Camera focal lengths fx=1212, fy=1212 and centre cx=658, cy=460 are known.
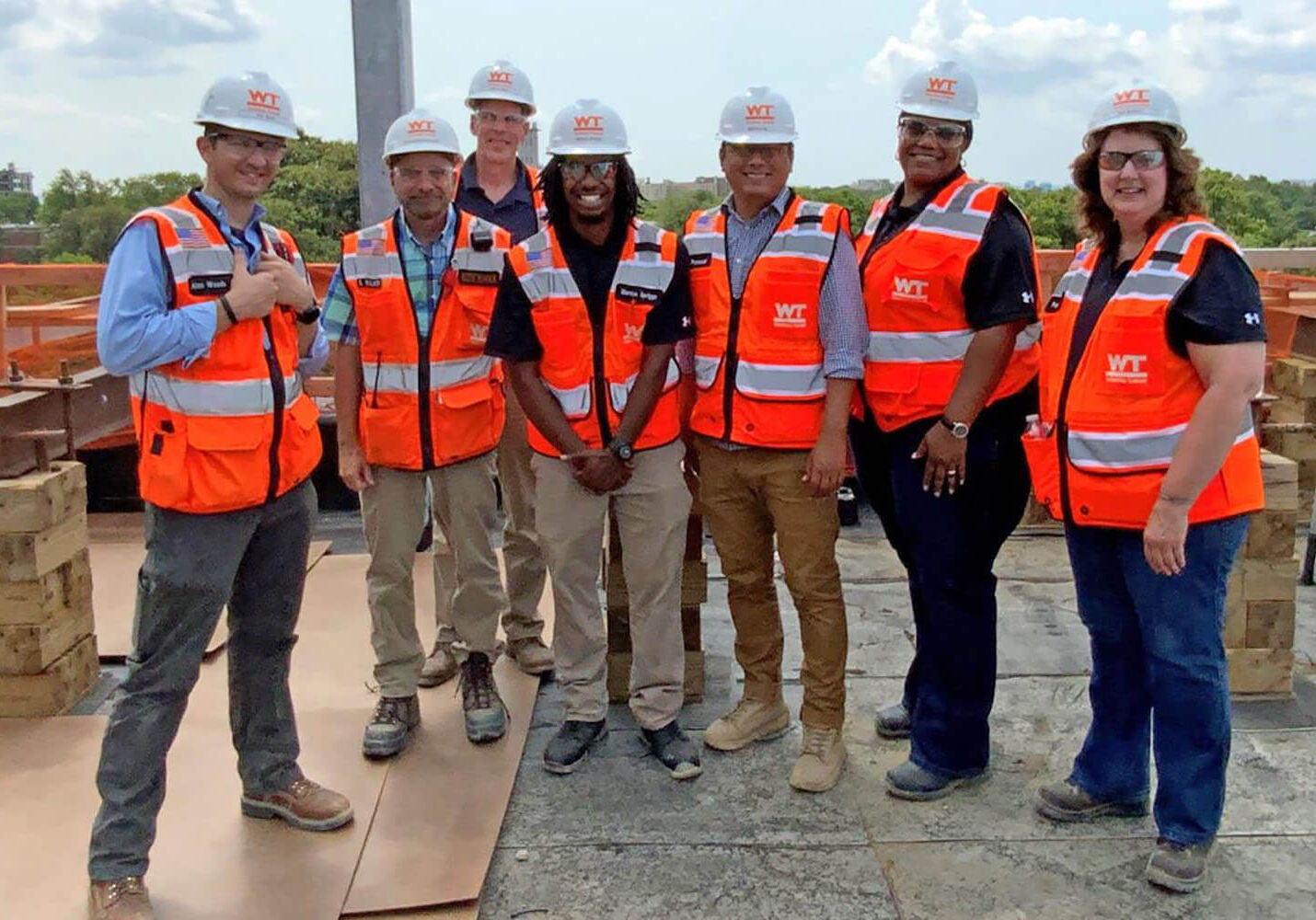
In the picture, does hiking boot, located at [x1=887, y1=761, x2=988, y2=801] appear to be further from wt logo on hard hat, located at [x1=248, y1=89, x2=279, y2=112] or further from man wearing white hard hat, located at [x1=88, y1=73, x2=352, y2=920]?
wt logo on hard hat, located at [x1=248, y1=89, x2=279, y2=112]

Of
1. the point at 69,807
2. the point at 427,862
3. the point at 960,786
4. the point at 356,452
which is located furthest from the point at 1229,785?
the point at 69,807

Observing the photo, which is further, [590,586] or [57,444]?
[57,444]

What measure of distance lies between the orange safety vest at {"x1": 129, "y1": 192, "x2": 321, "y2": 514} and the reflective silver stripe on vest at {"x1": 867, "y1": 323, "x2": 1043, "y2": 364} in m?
1.85

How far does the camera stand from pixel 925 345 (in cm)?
378

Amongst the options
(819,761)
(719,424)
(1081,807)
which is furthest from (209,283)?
(1081,807)

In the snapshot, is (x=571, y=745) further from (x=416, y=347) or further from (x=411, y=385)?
(x=416, y=347)

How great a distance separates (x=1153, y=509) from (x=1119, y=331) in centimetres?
49

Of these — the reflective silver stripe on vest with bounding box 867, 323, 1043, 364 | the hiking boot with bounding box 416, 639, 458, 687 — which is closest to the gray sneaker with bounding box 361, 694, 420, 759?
the hiking boot with bounding box 416, 639, 458, 687

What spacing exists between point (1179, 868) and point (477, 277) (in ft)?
9.42

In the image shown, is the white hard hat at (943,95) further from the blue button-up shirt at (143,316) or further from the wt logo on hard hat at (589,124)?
the blue button-up shirt at (143,316)

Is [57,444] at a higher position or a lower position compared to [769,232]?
lower

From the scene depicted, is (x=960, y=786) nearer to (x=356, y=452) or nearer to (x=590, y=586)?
(x=590, y=586)

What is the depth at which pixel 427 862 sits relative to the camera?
3.60 meters

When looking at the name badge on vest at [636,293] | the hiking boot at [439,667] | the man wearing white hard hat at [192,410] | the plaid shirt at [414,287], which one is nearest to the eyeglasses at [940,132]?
the name badge on vest at [636,293]
